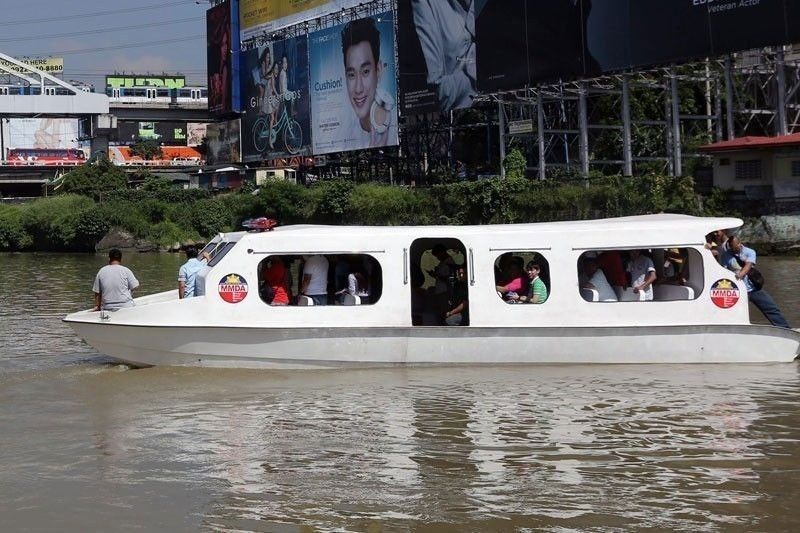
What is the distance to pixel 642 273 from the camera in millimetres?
13758

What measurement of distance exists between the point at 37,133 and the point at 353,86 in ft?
243

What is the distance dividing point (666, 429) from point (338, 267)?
4908mm

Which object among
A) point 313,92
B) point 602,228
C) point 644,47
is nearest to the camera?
point 602,228

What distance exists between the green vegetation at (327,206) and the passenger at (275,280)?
2750 centimetres

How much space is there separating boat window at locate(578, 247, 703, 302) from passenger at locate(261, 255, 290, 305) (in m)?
3.68

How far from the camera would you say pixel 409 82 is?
5712 cm

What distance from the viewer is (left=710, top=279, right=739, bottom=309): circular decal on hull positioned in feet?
44.4

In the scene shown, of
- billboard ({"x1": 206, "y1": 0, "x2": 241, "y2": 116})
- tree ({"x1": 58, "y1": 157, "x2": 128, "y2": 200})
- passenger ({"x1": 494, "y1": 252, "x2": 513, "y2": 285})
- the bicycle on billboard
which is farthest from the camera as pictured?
tree ({"x1": 58, "y1": 157, "x2": 128, "y2": 200})

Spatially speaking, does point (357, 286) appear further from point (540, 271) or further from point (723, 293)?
point (723, 293)

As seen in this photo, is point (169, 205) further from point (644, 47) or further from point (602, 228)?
point (602, 228)

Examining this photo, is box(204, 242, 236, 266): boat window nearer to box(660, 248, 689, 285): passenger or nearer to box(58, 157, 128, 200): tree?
box(660, 248, 689, 285): passenger

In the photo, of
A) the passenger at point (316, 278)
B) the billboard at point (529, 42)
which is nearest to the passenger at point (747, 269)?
the passenger at point (316, 278)

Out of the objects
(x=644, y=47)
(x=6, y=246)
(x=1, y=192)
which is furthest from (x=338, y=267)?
(x=1, y=192)

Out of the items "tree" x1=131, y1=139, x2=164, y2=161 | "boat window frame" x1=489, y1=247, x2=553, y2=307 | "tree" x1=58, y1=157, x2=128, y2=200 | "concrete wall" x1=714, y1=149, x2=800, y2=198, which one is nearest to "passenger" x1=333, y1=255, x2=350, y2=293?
"boat window frame" x1=489, y1=247, x2=553, y2=307
